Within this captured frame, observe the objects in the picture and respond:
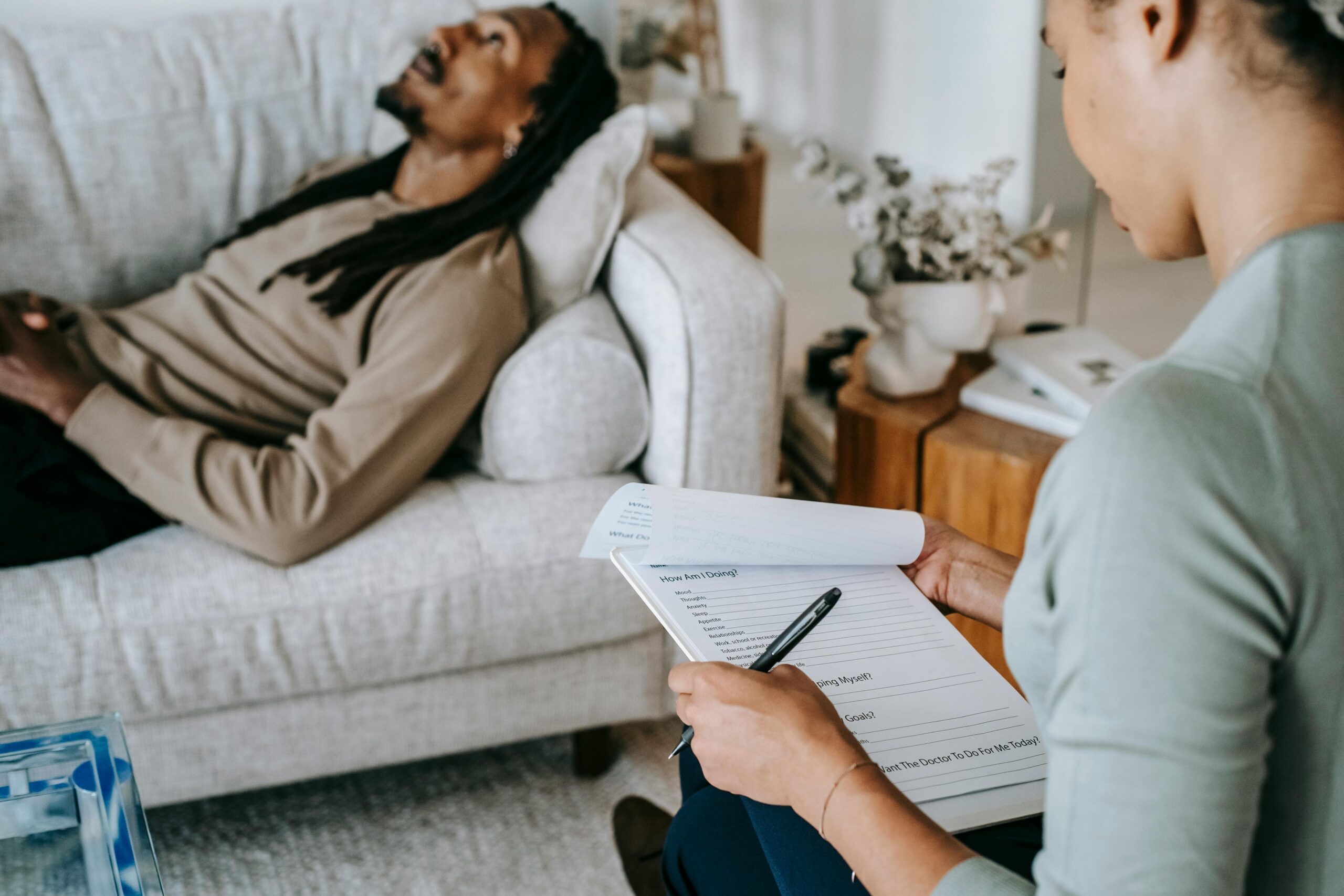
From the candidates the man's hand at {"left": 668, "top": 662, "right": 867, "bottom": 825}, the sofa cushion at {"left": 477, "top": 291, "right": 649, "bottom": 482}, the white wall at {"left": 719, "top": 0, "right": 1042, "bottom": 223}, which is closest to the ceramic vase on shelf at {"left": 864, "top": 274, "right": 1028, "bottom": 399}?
the sofa cushion at {"left": 477, "top": 291, "right": 649, "bottom": 482}

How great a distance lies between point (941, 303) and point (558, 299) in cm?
52

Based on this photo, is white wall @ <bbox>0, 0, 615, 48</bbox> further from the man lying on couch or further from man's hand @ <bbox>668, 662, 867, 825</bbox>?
man's hand @ <bbox>668, 662, 867, 825</bbox>

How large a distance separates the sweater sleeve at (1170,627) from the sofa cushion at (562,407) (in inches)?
38.2

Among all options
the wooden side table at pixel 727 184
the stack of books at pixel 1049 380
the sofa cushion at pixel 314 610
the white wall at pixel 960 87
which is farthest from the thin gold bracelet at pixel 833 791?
the white wall at pixel 960 87

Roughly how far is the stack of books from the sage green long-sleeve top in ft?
3.11

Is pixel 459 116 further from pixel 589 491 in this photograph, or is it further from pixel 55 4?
pixel 55 4

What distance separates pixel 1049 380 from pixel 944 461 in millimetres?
198

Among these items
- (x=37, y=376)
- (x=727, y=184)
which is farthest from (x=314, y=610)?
(x=727, y=184)

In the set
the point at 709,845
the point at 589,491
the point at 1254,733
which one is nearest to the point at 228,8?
the point at 589,491

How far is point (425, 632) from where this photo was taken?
1.34m

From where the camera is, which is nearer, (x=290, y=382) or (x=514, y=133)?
(x=290, y=382)

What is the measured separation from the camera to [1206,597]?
1.55 ft

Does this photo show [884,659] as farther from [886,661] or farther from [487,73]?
[487,73]

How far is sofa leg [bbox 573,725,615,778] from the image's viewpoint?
5.17 ft
